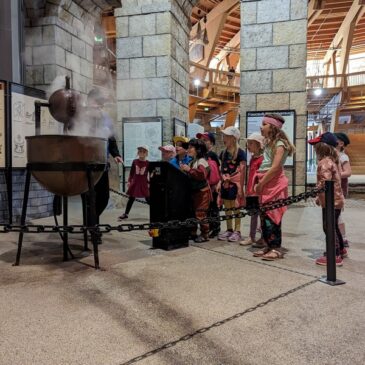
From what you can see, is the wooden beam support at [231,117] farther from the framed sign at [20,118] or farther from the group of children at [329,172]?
the group of children at [329,172]

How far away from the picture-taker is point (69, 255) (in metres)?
3.86

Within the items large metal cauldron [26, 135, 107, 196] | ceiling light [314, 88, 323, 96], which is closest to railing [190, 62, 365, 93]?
ceiling light [314, 88, 323, 96]

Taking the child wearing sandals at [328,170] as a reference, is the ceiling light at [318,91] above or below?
above

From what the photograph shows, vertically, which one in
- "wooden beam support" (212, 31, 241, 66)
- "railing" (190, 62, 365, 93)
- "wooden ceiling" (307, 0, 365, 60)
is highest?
"wooden ceiling" (307, 0, 365, 60)

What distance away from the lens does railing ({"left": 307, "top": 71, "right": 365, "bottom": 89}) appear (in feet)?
68.1

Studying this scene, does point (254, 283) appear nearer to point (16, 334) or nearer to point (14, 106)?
point (16, 334)

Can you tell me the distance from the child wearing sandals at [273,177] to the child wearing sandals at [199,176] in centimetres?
78

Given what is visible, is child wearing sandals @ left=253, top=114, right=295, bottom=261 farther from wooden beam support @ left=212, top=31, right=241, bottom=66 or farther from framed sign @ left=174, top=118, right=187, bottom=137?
wooden beam support @ left=212, top=31, right=241, bottom=66

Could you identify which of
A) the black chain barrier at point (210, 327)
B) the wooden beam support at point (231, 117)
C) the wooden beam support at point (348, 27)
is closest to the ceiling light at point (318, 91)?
the wooden beam support at point (348, 27)

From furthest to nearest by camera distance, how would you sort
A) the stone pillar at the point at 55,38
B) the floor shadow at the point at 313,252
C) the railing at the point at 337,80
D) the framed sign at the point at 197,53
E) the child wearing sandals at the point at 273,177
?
the railing at the point at 337,80
the framed sign at the point at 197,53
the stone pillar at the point at 55,38
the floor shadow at the point at 313,252
the child wearing sandals at the point at 273,177

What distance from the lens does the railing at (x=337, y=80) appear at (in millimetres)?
20766

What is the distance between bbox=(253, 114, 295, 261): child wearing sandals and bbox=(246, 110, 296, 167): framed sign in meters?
3.36

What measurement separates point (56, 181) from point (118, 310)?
4.74ft

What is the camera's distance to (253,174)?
4160mm
